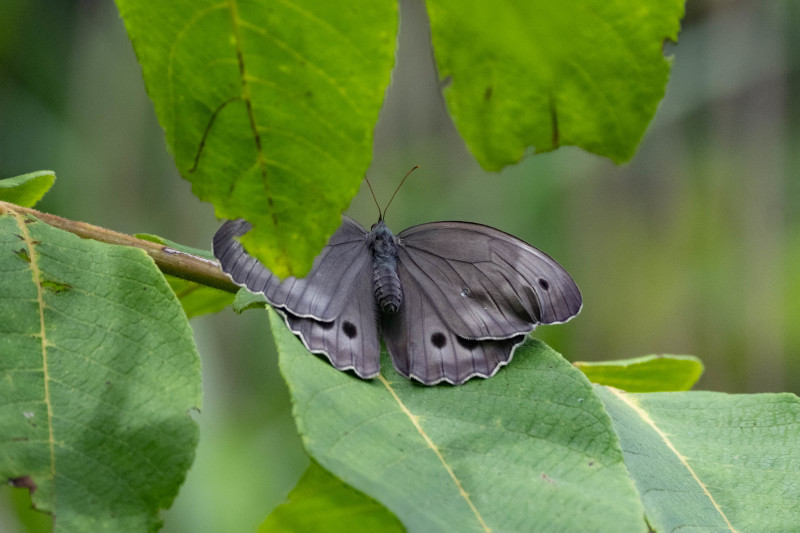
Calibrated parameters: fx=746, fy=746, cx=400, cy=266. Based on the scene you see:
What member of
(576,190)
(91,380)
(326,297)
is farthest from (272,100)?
(576,190)

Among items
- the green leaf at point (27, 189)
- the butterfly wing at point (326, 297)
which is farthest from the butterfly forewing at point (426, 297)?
the green leaf at point (27, 189)

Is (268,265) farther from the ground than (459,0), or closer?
closer

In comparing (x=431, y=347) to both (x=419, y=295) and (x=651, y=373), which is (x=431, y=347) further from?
(x=651, y=373)

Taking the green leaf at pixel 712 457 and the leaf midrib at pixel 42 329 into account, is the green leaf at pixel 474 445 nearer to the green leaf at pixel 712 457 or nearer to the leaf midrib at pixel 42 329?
the green leaf at pixel 712 457

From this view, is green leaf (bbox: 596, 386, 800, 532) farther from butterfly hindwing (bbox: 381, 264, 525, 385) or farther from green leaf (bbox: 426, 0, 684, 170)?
green leaf (bbox: 426, 0, 684, 170)

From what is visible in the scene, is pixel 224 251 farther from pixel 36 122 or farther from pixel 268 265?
pixel 36 122

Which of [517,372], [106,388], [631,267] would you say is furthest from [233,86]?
[631,267]
